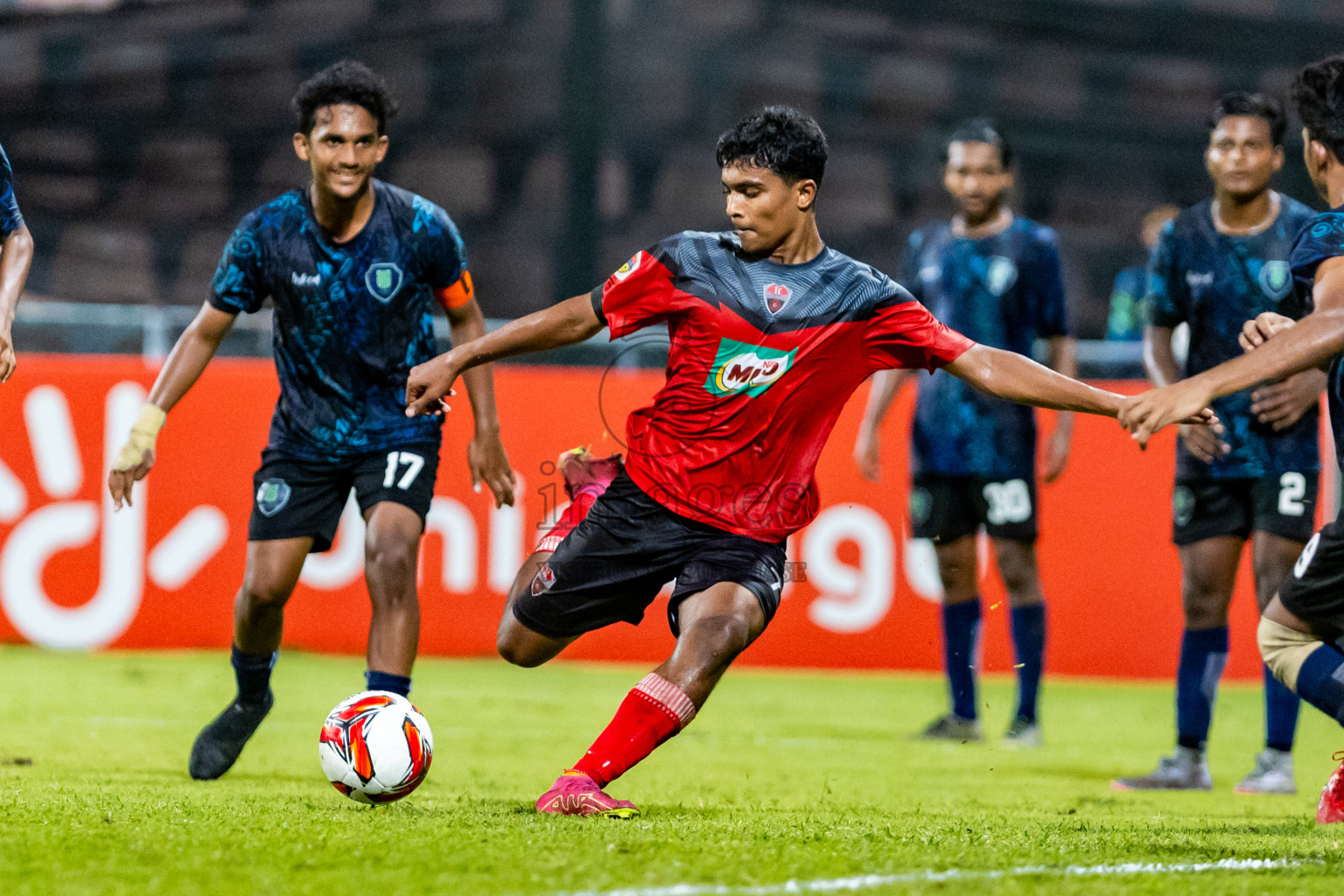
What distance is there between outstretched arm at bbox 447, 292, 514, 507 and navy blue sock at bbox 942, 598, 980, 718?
2793 millimetres

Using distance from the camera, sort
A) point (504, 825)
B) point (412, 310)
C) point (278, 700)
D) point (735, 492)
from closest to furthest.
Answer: point (504, 825) → point (735, 492) → point (412, 310) → point (278, 700)

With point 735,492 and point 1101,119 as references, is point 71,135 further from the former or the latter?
point 735,492

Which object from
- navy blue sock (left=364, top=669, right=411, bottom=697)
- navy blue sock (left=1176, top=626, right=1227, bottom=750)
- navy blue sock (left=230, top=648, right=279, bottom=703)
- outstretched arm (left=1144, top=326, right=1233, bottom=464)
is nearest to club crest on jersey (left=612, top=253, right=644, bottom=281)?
navy blue sock (left=364, top=669, right=411, bottom=697)

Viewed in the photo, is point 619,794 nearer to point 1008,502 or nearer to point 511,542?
point 1008,502

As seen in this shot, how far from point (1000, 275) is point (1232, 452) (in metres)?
1.55

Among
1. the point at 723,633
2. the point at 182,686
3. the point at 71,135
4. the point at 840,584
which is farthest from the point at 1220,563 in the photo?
the point at 71,135

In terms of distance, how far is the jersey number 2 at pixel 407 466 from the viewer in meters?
5.03

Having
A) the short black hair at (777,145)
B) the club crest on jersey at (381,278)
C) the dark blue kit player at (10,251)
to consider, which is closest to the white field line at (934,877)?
the short black hair at (777,145)

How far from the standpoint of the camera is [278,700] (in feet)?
25.1

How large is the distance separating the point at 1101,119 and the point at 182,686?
11.1 meters

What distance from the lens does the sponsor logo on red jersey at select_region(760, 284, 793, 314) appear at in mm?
4336

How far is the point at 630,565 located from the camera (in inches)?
175

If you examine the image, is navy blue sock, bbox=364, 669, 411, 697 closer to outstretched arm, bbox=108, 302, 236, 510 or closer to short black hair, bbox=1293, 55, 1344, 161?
outstretched arm, bbox=108, 302, 236, 510

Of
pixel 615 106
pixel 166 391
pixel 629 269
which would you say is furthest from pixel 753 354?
pixel 615 106
